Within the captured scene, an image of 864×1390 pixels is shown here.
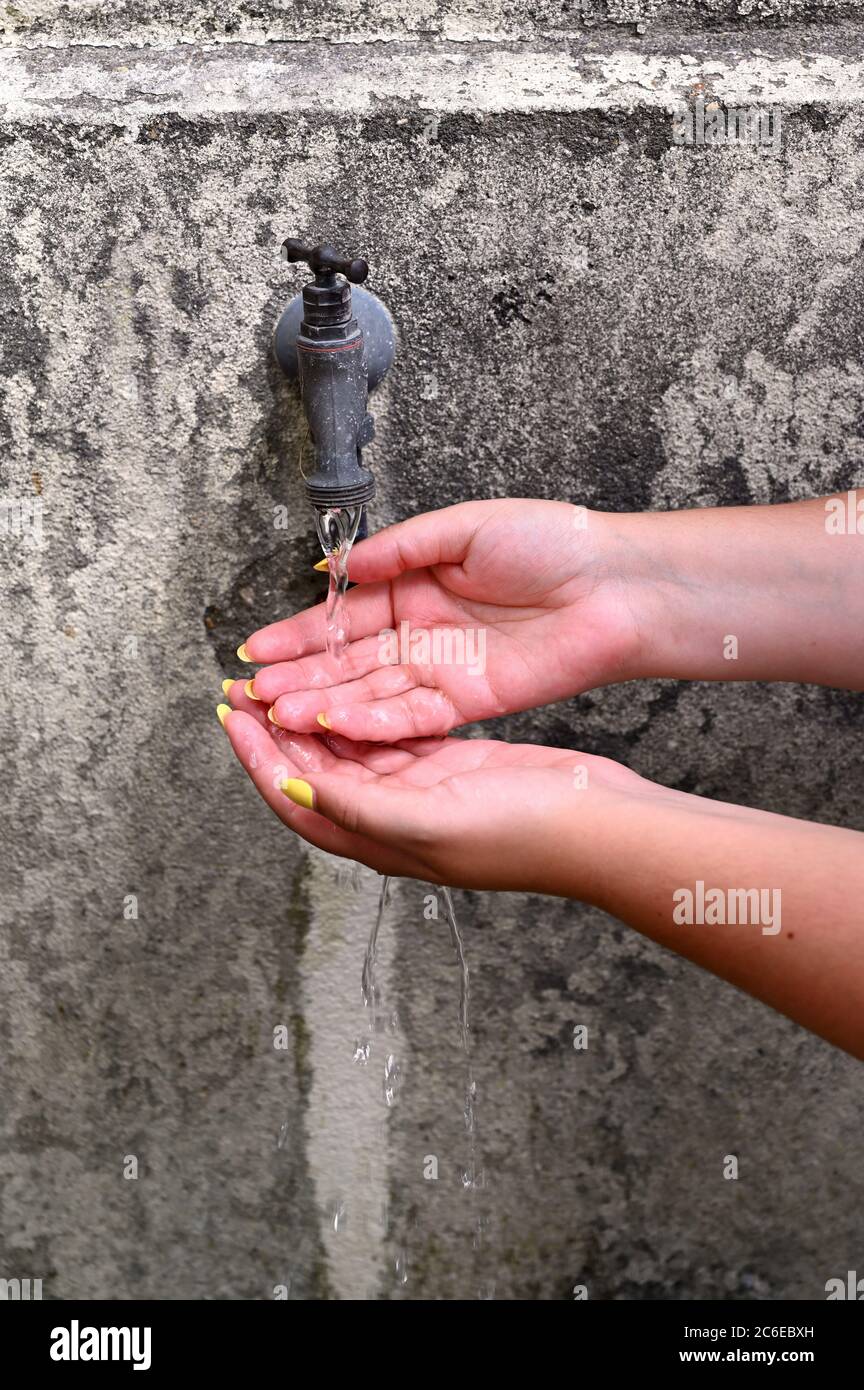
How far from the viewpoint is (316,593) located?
1.51 meters

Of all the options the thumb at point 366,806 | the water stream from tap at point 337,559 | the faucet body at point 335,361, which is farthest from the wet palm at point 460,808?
the faucet body at point 335,361

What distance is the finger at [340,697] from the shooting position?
1376 millimetres

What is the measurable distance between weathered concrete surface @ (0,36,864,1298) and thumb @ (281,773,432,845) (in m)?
0.34

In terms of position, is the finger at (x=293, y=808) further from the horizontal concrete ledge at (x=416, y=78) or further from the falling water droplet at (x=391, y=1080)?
the horizontal concrete ledge at (x=416, y=78)

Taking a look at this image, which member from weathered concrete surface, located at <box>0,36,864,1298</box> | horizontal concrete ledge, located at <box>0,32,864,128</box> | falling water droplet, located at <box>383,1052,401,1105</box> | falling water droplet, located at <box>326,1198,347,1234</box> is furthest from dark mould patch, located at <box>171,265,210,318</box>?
falling water droplet, located at <box>326,1198,347,1234</box>

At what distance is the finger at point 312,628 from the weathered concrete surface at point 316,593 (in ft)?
0.29

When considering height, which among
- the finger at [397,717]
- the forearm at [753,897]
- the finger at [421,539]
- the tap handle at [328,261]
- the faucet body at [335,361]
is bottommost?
the forearm at [753,897]

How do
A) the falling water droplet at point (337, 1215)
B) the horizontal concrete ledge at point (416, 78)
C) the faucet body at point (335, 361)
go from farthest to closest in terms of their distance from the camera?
the falling water droplet at point (337, 1215) → the horizontal concrete ledge at point (416, 78) → the faucet body at point (335, 361)

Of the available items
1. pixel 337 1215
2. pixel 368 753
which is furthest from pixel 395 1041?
pixel 368 753

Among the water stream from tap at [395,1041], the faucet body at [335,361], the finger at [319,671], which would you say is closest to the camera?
the faucet body at [335,361]

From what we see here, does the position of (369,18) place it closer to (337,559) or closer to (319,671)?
(337,559)

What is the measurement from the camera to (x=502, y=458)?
1.44 meters

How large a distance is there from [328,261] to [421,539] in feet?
1.13
